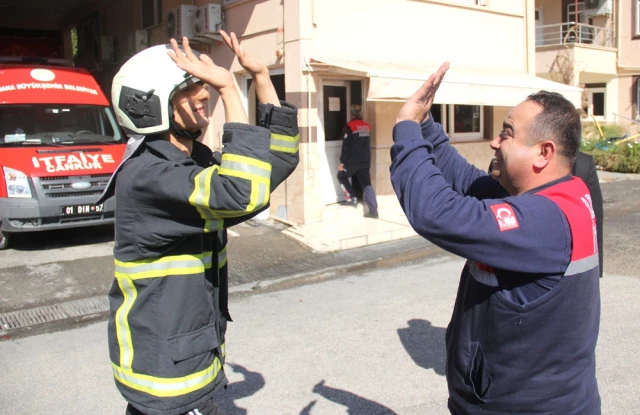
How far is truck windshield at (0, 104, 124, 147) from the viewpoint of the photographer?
29.7 ft

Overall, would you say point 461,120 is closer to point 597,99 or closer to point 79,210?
point 79,210

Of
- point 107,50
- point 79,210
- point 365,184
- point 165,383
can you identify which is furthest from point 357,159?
point 107,50

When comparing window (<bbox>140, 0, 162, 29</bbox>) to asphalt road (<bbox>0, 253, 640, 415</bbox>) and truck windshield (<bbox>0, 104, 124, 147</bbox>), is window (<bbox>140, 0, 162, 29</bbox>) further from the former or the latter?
asphalt road (<bbox>0, 253, 640, 415</bbox>)

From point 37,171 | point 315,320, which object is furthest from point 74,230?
point 315,320

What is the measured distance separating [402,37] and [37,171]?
659 centimetres

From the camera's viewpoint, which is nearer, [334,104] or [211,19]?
[334,104]

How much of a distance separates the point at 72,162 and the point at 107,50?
28.4ft

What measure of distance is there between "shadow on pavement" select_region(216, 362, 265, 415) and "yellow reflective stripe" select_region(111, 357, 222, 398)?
1.82m

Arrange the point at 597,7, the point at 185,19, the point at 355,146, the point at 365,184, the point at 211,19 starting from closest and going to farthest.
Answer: the point at 355,146
the point at 365,184
the point at 211,19
the point at 185,19
the point at 597,7

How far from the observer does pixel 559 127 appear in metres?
1.92

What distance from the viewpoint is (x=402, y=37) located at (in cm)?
1113

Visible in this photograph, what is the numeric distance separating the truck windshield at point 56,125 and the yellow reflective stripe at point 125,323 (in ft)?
24.8

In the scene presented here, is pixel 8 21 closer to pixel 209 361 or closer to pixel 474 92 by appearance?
pixel 474 92

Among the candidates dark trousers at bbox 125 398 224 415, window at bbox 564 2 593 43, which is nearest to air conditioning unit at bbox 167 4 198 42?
dark trousers at bbox 125 398 224 415
